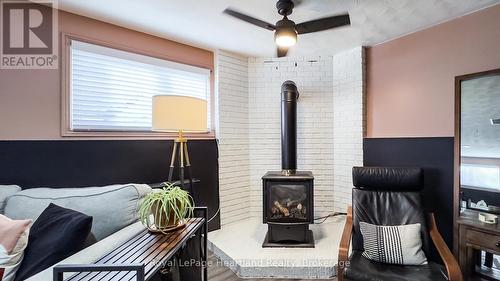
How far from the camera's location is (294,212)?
2.73 m

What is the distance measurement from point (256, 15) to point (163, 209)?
6.17ft

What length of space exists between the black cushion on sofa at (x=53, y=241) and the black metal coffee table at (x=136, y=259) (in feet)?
0.58

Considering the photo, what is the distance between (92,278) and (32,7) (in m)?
2.40

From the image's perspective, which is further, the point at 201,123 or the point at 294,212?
the point at 294,212

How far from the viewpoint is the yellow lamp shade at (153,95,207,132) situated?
6.46ft

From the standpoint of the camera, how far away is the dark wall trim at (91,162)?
2080mm

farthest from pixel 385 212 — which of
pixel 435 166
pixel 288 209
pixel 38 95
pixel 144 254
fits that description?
pixel 38 95

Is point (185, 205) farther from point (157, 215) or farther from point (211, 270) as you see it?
point (211, 270)

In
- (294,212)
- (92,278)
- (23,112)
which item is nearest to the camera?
(92,278)

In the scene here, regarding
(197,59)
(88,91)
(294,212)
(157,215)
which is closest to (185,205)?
(157,215)

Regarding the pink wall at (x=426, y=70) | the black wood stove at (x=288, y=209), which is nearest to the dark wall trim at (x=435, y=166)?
the pink wall at (x=426, y=70)

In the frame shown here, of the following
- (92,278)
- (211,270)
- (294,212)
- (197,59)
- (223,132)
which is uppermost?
(197,59)

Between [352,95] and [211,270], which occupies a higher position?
[352,95]

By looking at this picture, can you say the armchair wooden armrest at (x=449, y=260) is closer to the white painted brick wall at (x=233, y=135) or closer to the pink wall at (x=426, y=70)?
the pink wall at (x=426, y=70)
